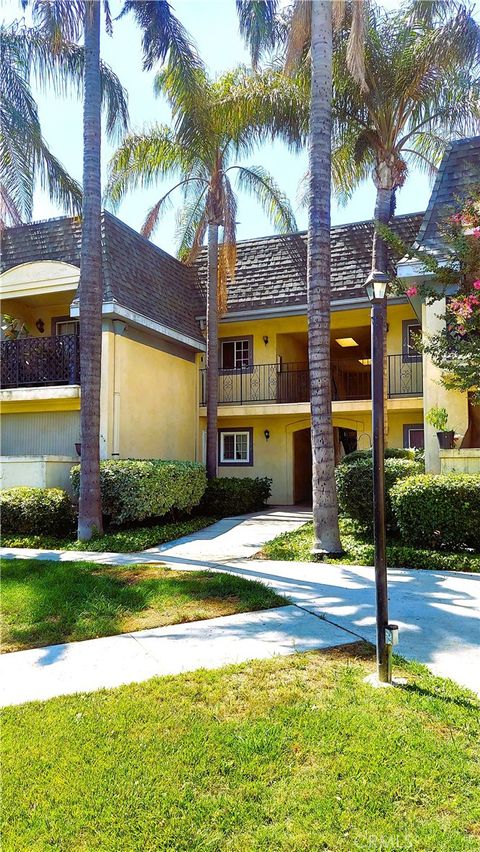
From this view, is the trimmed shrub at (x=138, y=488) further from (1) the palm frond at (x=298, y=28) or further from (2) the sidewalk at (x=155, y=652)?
(1) the palm frond at (x=298, y=28)

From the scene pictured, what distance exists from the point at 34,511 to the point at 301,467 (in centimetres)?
1004

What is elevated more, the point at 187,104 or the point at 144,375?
the point at 187,104

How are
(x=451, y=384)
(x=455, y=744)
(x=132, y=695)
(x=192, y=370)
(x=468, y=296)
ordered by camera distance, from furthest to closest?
(x=192, y=370) < (x=451, y=384) < (x=468, y=296) < (x=132, y=695) < (x=455, y=744)

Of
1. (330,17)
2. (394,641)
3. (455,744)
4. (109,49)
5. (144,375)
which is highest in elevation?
(109,49)

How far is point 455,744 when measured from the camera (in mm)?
3160

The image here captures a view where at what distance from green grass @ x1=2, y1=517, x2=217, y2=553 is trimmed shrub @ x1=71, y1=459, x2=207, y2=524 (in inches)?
12.6

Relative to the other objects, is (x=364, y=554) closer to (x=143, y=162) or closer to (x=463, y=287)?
(x=463, y=287)

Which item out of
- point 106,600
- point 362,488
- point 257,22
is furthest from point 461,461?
point 257,22

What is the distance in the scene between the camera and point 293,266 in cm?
1686

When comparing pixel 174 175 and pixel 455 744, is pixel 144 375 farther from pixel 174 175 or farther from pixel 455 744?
pixel 455 744

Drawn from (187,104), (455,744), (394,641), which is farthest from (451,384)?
(187,104)

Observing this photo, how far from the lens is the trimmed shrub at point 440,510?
8312 mm

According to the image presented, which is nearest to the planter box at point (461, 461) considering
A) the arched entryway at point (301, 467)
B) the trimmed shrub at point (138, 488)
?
the trimmed shrub at point (138, 488)

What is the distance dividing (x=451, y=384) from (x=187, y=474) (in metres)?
6.11
